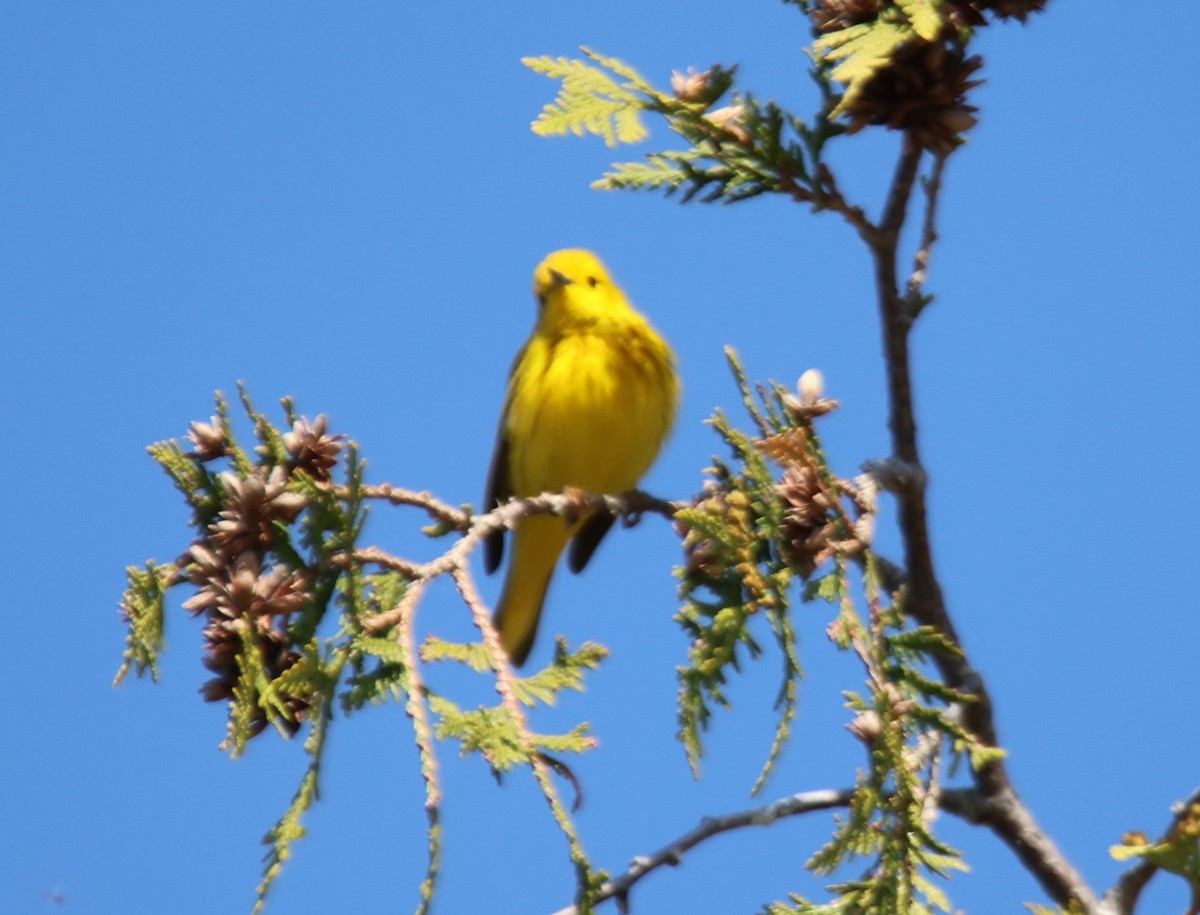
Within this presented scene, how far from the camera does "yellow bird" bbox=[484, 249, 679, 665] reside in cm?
441

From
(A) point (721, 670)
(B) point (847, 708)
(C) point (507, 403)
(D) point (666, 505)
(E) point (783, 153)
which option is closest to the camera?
(B) point (847, 708)

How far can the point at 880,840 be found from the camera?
1.88 m

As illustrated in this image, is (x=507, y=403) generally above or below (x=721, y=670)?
above

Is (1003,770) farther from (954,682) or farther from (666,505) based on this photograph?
(666,505)

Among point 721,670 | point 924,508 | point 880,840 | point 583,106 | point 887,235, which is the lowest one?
point 880,840

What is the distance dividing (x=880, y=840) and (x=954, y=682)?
2.35 feet

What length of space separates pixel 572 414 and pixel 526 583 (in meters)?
0.74

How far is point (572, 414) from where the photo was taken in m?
4.40

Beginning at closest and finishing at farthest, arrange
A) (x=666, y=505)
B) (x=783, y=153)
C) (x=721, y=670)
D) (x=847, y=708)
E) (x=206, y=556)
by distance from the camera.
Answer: (x=847, y=708) → (x=721, y=670) → (x=206, y=556) → (x=783, y=153) → (x=666, y=505)

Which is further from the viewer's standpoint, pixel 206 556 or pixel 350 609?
pixel 206 556

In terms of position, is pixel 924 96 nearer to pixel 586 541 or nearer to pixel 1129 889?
pixel 1129 889

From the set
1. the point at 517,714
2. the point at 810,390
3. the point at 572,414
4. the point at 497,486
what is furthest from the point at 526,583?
the point at 517,714

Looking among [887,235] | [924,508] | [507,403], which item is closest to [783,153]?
[887,235]

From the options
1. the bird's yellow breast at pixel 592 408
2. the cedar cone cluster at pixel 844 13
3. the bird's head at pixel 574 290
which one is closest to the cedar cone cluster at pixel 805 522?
the cedar cone cluster at pixel 844 13
